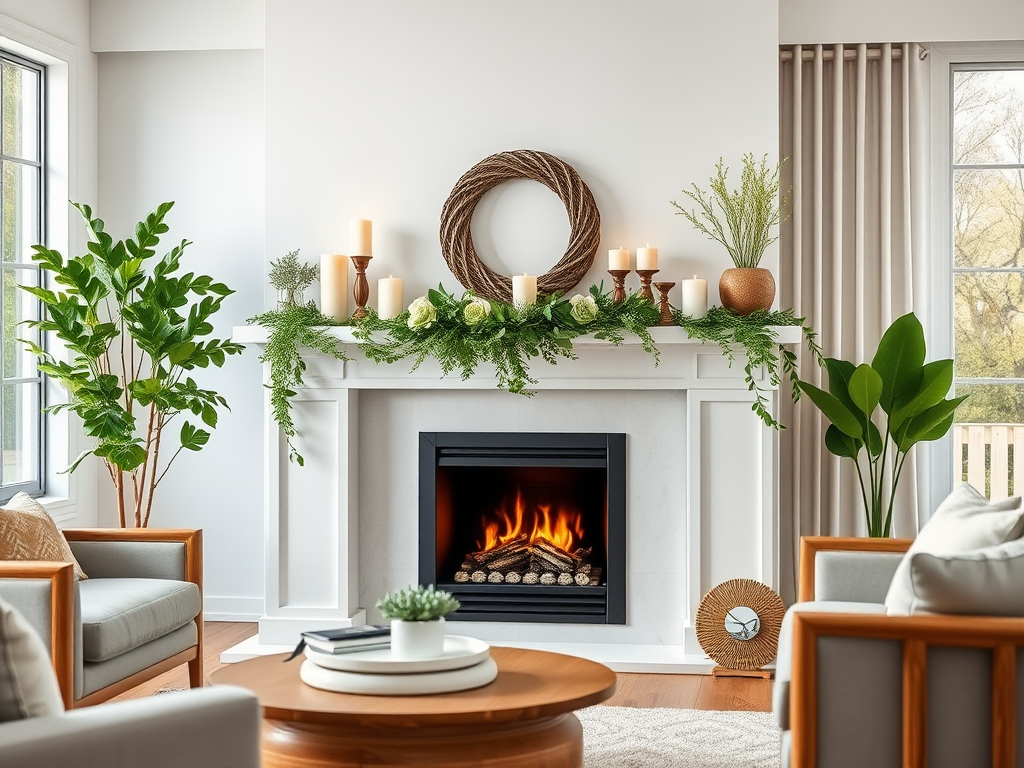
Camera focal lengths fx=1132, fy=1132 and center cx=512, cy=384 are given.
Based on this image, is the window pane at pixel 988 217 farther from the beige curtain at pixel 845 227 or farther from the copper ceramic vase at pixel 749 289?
the copper ceramic vase at pixel 749 289

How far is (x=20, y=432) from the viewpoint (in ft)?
16.2

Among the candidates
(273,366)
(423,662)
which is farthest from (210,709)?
(273,366)

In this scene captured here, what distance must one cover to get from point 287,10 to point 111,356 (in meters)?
1.80

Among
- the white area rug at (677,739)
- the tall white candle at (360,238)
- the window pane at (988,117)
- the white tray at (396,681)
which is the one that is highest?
the window pane at (988,117)

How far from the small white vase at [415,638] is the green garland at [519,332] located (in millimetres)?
1713

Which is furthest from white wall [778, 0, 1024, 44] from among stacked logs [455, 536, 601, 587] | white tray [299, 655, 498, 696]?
white tray [299, 655, 498, 696]

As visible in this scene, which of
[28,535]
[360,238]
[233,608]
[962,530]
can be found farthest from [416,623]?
[233,608]

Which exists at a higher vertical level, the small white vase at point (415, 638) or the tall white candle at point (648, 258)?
the tall white candle at point (648, 258)

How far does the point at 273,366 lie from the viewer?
447cm

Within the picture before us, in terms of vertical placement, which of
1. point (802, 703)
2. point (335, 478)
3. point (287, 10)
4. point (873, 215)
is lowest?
point (802, 703)

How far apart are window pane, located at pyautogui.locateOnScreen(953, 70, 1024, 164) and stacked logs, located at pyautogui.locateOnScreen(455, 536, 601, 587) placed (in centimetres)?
240

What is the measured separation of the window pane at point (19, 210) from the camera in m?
4.82

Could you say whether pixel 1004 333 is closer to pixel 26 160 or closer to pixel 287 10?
pixel 287 10

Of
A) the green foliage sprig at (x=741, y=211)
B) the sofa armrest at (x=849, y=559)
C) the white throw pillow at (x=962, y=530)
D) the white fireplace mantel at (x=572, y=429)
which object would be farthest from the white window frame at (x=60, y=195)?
the white throw pillow at (x=962, y=530)
